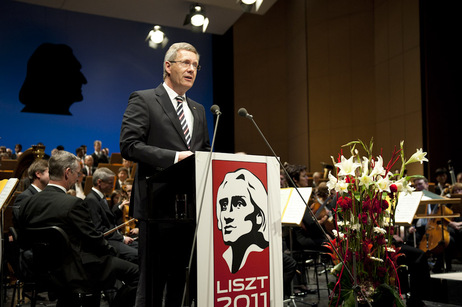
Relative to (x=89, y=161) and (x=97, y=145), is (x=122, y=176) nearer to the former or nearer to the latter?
(x=89, y=161)

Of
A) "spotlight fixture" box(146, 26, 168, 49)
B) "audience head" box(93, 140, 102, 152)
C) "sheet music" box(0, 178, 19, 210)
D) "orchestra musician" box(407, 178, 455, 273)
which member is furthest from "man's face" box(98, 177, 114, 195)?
"spotlight fixture" box(146, 26, 168, 49)

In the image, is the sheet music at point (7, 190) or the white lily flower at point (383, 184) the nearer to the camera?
the white lily flower at point (383, 184)

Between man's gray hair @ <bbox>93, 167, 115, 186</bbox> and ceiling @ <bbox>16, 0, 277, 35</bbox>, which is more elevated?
ceiling @ <bbox>16, 0, 277, 35</bbox>

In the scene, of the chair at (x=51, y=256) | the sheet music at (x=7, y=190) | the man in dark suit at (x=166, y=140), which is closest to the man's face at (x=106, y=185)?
the sheet music at (x=7, y=190)

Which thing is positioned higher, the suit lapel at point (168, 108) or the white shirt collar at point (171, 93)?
the white shirt collar at point (171, 93)

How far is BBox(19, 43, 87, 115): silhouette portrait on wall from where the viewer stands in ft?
37.7

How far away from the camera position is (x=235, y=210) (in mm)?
1927

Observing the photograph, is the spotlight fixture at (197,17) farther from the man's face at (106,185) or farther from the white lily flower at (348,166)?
the white lily flower at (348,166)

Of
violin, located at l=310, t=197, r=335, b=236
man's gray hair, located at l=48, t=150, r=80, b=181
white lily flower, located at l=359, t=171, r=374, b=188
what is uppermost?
man's gray hair, located at l=48, t=150, r=80, b=181

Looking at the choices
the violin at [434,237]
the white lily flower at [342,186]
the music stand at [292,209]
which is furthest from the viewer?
the violin at [434,237]

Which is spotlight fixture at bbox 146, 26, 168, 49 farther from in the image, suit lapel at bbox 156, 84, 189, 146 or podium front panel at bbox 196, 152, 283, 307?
podium front panel at bbox 196, 152, 283, 307

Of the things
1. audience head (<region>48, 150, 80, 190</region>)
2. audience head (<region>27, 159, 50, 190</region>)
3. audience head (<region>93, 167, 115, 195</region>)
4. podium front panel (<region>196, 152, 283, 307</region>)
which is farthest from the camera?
audience head (<region>93, 167, 115, 195</region>)

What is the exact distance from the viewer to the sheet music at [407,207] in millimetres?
4266

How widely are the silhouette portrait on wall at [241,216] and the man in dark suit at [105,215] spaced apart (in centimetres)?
274
